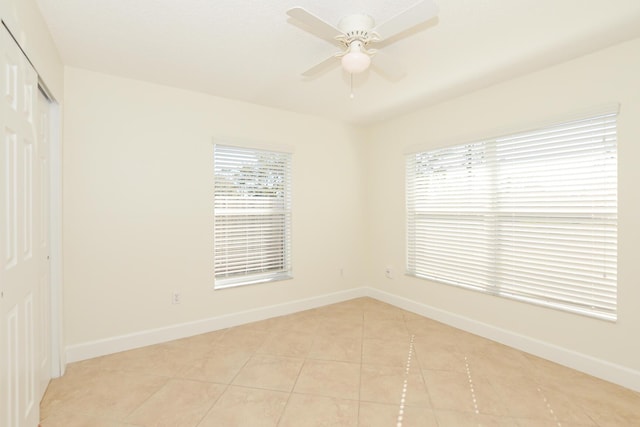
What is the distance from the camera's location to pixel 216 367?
248cm

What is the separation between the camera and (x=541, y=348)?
2.64 m

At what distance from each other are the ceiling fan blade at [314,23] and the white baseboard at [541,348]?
293 centimetres

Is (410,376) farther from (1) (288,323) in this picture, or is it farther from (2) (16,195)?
(2) (16,195)

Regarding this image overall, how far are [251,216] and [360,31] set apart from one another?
2.28m

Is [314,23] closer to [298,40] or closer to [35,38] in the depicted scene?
[298,40]

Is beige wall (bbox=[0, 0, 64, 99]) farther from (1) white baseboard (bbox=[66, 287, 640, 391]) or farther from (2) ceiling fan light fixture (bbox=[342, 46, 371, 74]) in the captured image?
(1) white baseboard (bbox=[66, 287, 640, 391])

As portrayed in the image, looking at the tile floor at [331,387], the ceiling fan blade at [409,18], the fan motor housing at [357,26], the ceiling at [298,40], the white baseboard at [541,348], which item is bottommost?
the tile floor at [331,387]

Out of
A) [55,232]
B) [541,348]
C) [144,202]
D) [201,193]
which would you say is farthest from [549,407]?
[55,232]

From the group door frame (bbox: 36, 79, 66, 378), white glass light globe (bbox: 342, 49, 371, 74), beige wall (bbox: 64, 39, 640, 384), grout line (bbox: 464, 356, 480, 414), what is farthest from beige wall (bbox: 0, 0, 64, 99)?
grout line (bbox: 464, 356, 480, 414)

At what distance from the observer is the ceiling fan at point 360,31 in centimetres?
154

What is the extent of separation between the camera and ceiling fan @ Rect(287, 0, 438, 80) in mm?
1543

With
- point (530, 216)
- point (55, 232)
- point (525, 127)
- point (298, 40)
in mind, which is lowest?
point (55, 232)

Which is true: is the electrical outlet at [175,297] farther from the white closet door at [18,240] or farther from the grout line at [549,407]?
the grout line at [549,407]

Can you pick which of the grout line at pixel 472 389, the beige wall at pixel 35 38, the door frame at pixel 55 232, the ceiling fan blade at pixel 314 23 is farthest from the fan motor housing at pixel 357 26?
the grout line at pixel 472 389
